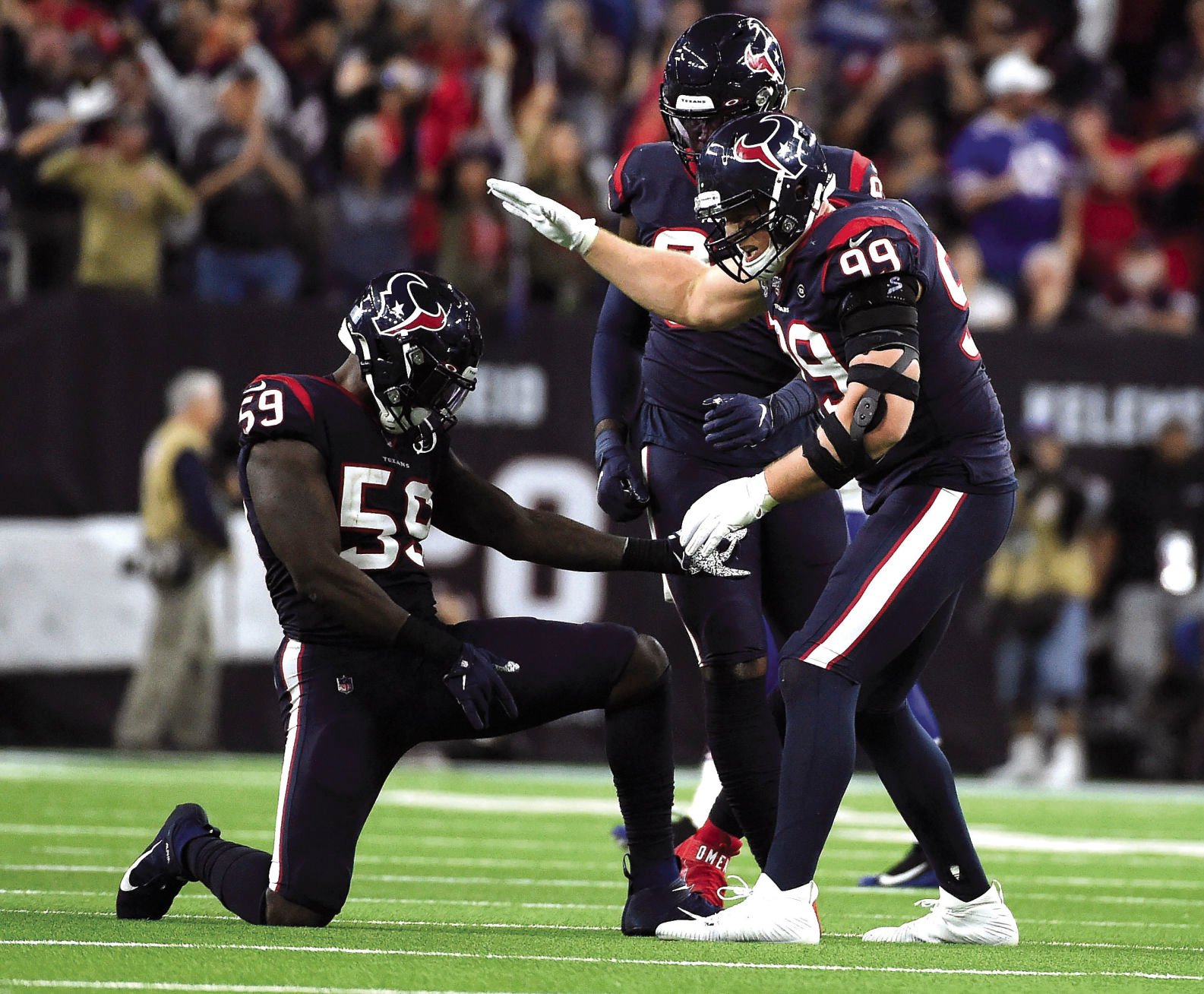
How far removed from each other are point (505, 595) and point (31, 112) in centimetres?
365

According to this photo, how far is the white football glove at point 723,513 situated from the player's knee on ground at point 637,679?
270mm

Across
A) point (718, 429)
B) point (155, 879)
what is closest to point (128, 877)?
point (155, 879)

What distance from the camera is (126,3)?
12258 millimetres

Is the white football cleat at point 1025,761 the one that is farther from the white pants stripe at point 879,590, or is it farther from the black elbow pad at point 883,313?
the black elbow pad at point 883,313

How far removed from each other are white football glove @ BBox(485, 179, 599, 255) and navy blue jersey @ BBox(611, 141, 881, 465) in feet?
0.94

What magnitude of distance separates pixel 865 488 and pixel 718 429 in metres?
0.38

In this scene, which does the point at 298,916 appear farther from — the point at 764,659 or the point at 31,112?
the point at 31,112

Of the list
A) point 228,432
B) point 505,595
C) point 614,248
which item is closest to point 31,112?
point 228,432

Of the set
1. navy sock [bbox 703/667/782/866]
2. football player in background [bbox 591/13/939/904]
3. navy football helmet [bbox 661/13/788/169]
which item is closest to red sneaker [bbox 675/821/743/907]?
football player in background [bbox 591/13/939/904]

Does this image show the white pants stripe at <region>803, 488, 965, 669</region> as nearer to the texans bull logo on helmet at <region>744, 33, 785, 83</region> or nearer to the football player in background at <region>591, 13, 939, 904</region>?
the football player in background at <region>591, 13, 939, 904</region>

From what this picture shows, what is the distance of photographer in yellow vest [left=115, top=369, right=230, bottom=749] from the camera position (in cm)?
1055

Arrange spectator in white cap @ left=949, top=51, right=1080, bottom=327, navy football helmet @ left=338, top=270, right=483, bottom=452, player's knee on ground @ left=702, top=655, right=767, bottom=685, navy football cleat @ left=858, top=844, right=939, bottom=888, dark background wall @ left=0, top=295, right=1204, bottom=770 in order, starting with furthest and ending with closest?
1. spectator in white cap @ left=949, top=51, right=1080, bottom=327
2. dark background wall @ left=0, top=295, right=1204, bottom=770
3. navy football cleat @ left=858, top=844, right=939, bottom=888
4. player's knee on ground @ left=702, top=655, right=767, bottom=685
5. navy football helmet @ left=338, top=270, right=483, bottom=452

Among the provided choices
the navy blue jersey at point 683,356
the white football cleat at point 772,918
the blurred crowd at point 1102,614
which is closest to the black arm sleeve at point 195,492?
the blurred crowd at point 1102,614

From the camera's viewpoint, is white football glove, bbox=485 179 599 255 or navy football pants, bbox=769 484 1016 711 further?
white football glove, bbox=485 179 599 255
